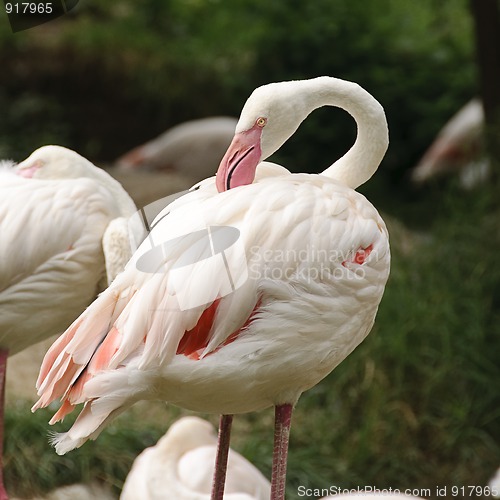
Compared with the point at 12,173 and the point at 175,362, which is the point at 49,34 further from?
the point at 175,362

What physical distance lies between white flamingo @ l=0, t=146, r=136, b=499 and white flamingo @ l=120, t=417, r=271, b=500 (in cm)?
59

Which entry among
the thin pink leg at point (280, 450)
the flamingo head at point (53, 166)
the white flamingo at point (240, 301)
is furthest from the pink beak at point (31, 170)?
the thin pink leg at point (280, 450)

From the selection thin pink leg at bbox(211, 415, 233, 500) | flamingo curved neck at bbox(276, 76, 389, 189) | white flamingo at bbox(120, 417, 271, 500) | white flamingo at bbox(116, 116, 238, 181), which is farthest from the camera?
white flamingo at bbox(116, 116, 238, 181)

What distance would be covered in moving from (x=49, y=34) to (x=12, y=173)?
551cm

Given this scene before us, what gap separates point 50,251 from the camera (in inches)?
127

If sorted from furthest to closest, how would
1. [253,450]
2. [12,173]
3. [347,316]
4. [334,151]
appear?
1. [334,151]
2. [253,450]
3. [12,173]
4. [347,316]

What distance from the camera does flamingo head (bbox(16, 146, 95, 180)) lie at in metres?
3.46

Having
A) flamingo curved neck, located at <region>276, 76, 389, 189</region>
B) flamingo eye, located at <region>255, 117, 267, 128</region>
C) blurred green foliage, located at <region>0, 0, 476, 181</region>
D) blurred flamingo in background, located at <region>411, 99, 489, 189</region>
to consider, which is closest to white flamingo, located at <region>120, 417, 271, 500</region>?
flamingo curved neck, located at <region>276, 76, 389, 189</region>

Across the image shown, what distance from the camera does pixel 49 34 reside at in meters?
8.64

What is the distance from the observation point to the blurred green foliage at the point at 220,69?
7.50 metres

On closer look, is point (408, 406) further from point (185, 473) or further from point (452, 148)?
point (452, 148)

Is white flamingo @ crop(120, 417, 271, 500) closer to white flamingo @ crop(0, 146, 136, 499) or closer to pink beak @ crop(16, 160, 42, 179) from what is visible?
white flamingo @ crop(0, 146, 136, 499)

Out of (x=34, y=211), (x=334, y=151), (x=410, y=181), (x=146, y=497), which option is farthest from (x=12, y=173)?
(x=410, y=181)

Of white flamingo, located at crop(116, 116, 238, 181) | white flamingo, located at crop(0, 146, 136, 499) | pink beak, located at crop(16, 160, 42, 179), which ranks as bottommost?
white flamingo, located at crop(116, 116, 238, 181)
